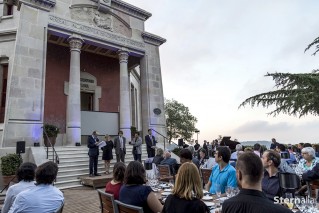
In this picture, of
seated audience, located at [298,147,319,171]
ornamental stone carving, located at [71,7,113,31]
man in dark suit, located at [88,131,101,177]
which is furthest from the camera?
ornamental stone carving, located at [71,7,113,31]

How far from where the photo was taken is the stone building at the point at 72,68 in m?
11.1

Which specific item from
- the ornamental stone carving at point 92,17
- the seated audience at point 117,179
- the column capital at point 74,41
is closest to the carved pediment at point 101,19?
the ornamental stone carving at point 92,17

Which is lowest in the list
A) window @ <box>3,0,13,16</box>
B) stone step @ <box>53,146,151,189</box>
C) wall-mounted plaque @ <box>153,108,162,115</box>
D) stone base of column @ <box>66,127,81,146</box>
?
stone step @ <box>53,146,151,189</box>

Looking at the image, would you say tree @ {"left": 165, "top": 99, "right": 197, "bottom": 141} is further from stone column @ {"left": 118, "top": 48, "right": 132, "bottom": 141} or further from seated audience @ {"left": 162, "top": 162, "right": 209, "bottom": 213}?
seated audience @ {"left": 162, "top": 162, "right": 209, "bottom": 213}

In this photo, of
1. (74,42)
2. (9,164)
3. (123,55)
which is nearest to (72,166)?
(9,164)

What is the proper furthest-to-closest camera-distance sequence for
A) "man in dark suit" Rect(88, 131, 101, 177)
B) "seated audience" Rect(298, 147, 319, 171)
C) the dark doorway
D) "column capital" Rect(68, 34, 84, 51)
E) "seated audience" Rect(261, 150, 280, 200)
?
1. the dark doorway
2. "column capital" Rect(68, 34, 84, 51)
3. "man in dark suit" Rect(88, 131, 101, 177)
4. "seated audience" Rect(298, 147, 319, 171)
5. "seated audience" Rect(261, 150, 280, 200)

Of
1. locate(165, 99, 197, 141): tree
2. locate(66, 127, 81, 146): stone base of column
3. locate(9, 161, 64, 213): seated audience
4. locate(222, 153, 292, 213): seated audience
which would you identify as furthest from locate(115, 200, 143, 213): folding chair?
locate(165, 99, 197, 141): tree

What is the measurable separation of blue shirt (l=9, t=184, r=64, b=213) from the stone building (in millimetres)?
8814

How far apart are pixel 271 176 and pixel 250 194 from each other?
2191mm

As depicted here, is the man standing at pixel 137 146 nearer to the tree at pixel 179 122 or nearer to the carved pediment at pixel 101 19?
the carved pediment at pixel 101 19

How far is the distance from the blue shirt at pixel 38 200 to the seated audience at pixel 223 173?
2.36 m

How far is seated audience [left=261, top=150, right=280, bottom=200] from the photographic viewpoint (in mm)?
3498

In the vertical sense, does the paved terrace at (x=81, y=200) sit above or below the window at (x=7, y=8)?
below

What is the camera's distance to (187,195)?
238 centimetres
